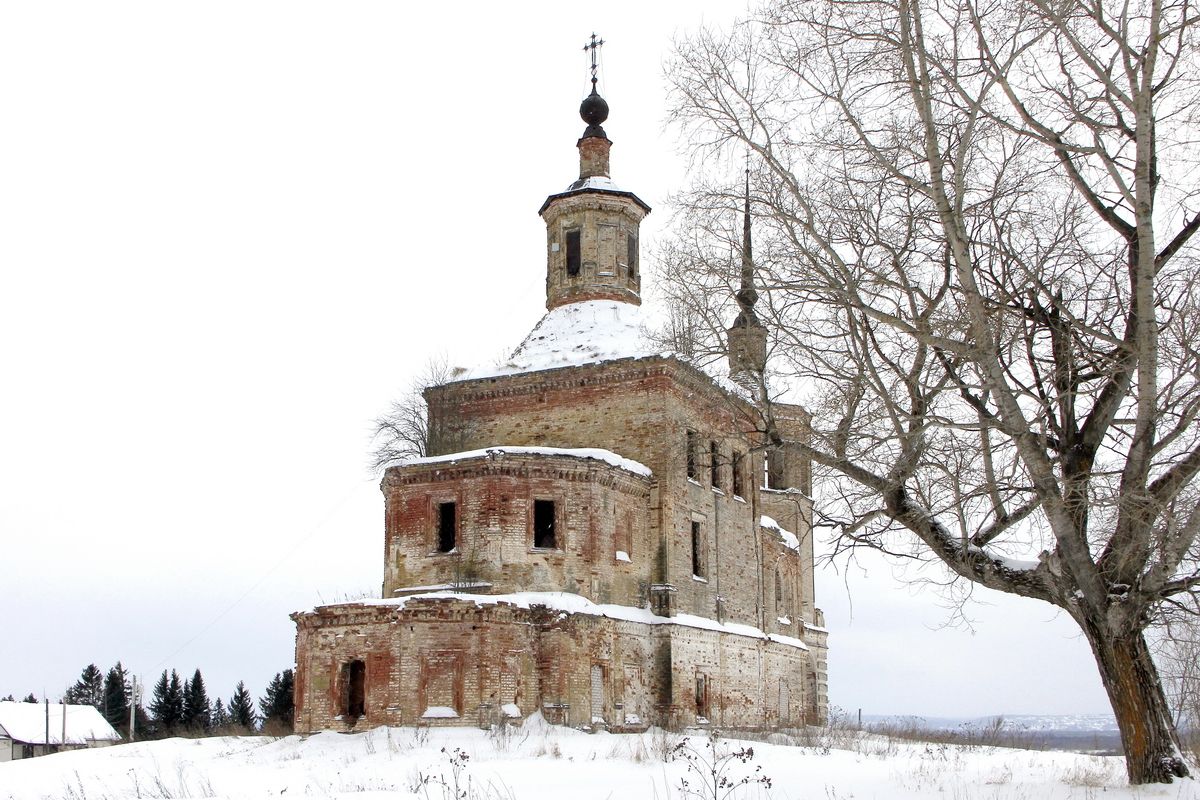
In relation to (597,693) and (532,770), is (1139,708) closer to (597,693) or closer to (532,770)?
(532,770)

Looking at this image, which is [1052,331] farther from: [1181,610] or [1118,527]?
[1181,610]

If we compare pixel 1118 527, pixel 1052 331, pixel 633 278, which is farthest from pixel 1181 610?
pixel 633 278

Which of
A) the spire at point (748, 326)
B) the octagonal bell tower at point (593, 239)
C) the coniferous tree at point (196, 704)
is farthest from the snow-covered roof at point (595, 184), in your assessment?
the coniferous tree at point (196, 704)

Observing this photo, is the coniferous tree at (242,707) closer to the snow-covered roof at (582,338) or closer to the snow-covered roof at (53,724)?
the snow-covered roof at (53,724)

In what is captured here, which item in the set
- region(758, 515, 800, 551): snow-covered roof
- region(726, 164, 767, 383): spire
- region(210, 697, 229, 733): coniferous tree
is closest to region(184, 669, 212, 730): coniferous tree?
region(210, 697, 229, 733): coniferous tree

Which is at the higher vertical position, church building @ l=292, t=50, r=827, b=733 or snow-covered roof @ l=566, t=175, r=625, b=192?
snow-covered roof @ l=566, t=175, r=625, b=192

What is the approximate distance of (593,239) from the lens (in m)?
28.4

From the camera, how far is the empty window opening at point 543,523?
2297 cm

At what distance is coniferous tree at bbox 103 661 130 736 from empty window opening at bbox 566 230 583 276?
4301 centimetres

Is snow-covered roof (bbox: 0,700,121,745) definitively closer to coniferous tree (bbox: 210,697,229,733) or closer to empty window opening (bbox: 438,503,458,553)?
coniferous tree (bbox: 210,697,229,733)

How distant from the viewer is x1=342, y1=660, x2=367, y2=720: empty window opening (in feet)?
69.5

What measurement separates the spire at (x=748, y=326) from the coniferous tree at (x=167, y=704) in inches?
1791

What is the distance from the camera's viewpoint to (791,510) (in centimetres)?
3262

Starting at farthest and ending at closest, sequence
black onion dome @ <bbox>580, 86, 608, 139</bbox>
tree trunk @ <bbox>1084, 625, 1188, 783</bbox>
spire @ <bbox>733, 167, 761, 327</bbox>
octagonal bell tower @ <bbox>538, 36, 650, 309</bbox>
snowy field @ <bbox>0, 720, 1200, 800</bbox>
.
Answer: black onion dome @ <bbox>580, 86, 608, 139</bbox> < octagonal bell tower @ <bbox>538, 36, 650, 309</bbox> < spire @ <bbox>733, 167, 761, 327</bbox> < snowy field @ <bbox>0, 720, 1200, 800</bbox> < tree trunk @ <bbox>1084, 625, 1188, 783</bbox>
